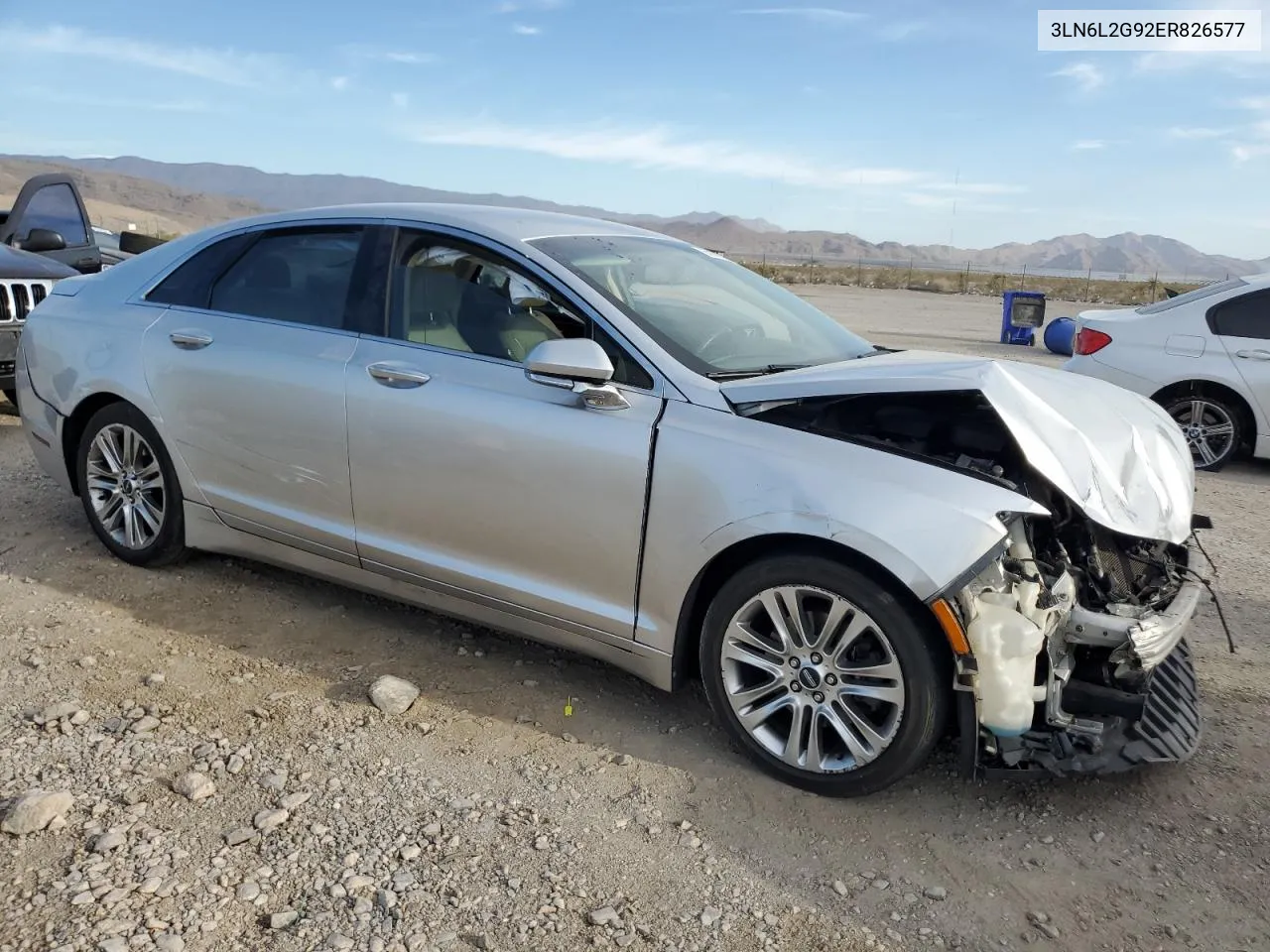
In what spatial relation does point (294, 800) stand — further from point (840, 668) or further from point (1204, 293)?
point (1204, 293)

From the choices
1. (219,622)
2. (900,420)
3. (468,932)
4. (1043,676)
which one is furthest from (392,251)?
(1043,676)

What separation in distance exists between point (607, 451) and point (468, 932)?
58.9 inches

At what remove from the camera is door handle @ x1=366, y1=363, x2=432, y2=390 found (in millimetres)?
Answer: 3721

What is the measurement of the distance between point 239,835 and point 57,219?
8.45 meters

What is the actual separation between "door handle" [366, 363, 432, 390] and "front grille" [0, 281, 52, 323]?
15.9ft

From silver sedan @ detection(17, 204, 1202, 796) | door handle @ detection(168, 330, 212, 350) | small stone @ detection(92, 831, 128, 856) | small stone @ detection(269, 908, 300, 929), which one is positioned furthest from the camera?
door handle @ detection(168, 330, 212, 350)

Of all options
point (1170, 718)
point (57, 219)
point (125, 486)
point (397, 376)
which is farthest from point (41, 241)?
point (1170, 718)

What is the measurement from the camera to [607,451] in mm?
3307

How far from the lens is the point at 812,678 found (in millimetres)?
3104

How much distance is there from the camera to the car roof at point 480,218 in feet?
12.8

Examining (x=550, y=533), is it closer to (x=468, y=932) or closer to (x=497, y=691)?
(x=497, y=691)

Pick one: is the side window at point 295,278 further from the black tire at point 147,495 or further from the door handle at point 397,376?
the black tire at point 147,495

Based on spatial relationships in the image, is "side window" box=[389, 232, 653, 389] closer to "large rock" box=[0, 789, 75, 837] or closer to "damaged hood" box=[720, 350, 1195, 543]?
"damaged hood" box=[720, 350, 1195, 543]

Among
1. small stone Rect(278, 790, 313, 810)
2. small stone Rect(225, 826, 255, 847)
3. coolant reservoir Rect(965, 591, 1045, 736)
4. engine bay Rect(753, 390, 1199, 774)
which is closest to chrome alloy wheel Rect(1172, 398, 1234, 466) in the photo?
engine bay Rect(753, 390, 1199, 774)
